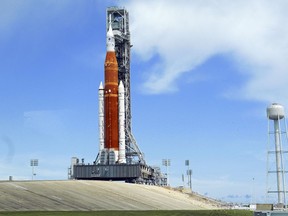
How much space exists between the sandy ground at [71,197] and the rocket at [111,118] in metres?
34.8

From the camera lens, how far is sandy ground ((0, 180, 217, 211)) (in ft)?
250

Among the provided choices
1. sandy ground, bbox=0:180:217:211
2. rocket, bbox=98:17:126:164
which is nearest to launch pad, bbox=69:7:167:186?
rocket, bbox=98:17:126:164

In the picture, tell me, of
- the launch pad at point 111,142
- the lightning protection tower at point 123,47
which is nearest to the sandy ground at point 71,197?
the launch pad at point 111,142

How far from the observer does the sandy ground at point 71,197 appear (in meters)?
76.2

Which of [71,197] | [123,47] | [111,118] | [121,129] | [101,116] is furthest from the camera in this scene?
[123,47]

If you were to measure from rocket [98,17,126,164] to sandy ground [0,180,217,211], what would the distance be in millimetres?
34824

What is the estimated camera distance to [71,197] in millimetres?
88188

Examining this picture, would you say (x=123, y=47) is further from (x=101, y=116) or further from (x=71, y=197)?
(x=71, y=197)

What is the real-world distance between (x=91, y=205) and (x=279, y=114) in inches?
1594

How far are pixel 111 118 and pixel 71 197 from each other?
63.4 m

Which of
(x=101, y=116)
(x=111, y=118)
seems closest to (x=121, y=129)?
(x=111, y=118)

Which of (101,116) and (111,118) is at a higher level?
(101,116)

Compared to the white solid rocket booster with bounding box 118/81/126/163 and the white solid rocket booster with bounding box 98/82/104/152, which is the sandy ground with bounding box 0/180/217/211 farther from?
the white solid rocket booster with bounding box 98/82/104/152

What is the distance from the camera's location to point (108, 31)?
163 m
